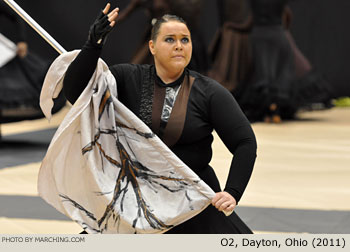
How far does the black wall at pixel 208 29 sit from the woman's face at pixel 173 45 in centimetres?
897

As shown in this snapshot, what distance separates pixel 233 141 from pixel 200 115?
149mm

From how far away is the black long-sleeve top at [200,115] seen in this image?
213 centimetres

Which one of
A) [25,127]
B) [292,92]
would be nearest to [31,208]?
[25,127]

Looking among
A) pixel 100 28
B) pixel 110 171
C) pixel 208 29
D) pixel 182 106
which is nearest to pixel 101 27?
pixel 100 28

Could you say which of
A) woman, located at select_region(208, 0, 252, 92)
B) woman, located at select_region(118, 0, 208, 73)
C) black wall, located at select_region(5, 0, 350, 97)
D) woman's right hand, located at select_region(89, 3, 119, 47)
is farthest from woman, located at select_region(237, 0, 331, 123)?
woman's right hand, located at select_region(89, 3, 119, 47)

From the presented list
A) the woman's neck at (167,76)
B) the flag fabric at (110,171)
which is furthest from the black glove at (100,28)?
the woman's neck at (167,76)

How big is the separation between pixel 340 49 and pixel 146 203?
931cm

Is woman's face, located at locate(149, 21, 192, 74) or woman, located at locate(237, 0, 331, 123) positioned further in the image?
woman, located at locate(237, 0, 331, 123)

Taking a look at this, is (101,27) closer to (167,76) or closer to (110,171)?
(167,76)

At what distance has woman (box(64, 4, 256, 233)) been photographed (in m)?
2.13

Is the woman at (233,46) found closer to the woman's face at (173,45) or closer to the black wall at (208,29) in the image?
the black wall at (208,29)

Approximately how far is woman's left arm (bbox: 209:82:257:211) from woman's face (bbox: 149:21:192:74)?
15 centimetres

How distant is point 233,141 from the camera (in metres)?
2.17

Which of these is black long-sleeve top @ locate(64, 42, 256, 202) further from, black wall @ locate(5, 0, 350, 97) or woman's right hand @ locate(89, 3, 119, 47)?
black wall @ locate(5, 0, 350, 97)
